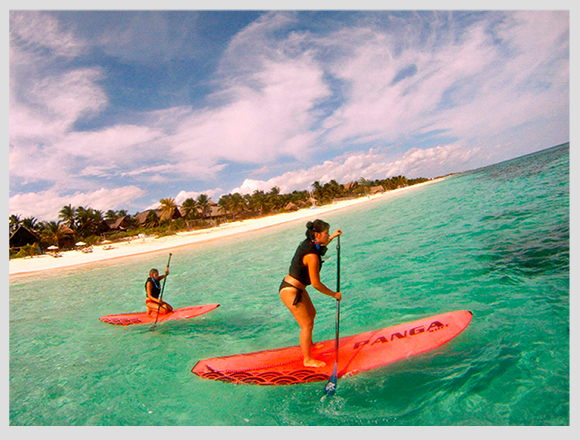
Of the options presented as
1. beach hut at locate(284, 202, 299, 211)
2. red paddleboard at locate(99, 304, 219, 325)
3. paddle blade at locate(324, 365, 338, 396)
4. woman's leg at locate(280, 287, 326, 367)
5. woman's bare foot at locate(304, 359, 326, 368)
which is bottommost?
red paddleboard at locate(99, 304, 219, 325)

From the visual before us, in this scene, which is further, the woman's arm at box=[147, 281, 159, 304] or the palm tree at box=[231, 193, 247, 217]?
the palm tree at box=[231, 193, 247, 217]

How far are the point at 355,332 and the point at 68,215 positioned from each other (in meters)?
65.1

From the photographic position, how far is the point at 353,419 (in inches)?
138

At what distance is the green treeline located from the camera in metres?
42.6

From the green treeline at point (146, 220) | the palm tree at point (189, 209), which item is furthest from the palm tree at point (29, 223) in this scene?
the palm tree at point (189, 209)

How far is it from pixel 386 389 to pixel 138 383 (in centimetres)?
437

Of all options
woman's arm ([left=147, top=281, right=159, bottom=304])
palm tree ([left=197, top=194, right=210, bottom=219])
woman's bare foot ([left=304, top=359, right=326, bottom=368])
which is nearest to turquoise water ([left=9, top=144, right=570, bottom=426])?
woman's bare foot ([left=304, top=359, right=326, bottom=368])

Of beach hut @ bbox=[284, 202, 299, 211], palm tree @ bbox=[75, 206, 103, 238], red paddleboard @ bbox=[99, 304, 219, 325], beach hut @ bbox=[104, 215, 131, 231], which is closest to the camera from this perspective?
red paddleboard @ bbox=[99, 304, 219, 325]

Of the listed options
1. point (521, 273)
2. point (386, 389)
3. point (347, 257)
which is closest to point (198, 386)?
point (386, 389)

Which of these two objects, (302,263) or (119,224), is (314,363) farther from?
(119,224)

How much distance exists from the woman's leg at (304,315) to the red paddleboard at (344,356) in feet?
0.43

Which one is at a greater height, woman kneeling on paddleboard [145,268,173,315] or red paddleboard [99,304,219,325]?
woman kneeling on paddleboard [145,268,173,315]

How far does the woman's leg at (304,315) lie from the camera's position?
396 centimetres

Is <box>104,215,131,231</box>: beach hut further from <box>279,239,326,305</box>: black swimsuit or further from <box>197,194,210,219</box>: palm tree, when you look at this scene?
<box>279,239,326,305</box>: black swimsuit
